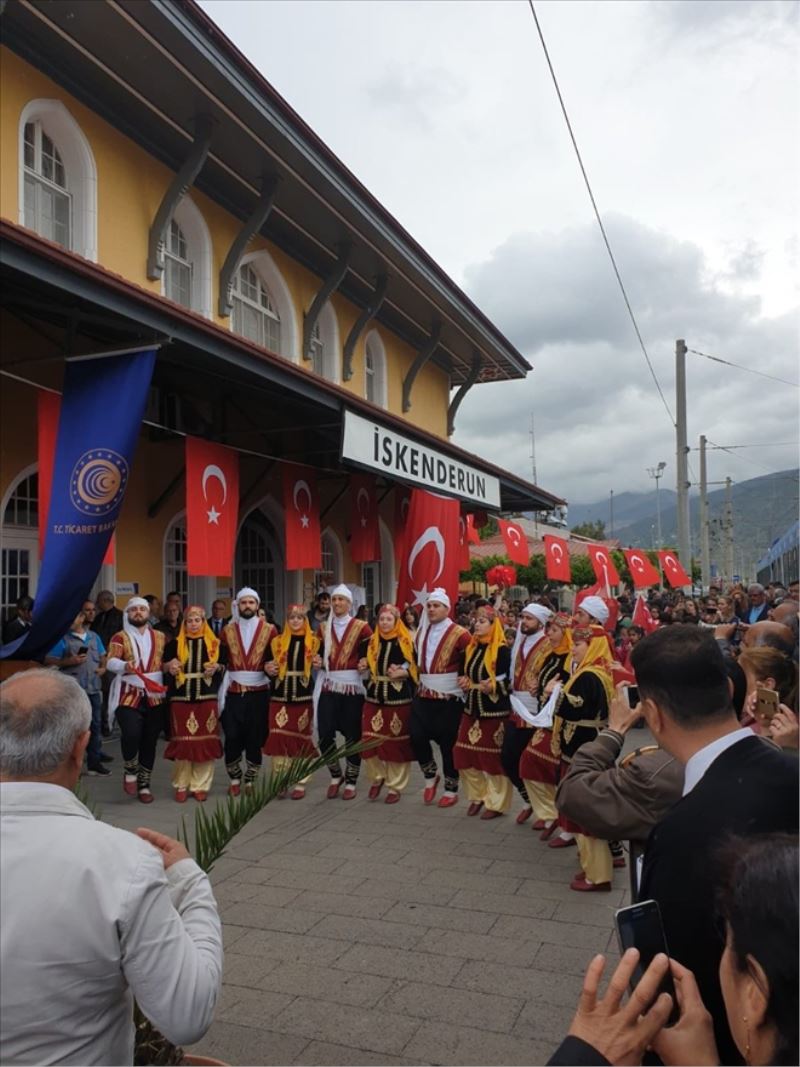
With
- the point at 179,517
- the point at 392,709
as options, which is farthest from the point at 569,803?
the point at 179,517

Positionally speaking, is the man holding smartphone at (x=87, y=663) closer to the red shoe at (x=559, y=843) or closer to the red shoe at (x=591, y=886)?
the red shoe at (x=559, y=843)

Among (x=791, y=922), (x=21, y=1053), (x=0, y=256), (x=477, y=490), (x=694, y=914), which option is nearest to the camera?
(x=791, y=922)

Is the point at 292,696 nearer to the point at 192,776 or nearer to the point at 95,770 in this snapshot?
the point at 192,776

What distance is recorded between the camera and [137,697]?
7441 mm

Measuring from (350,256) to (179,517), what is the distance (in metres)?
5.30

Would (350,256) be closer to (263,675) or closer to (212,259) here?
(212,259)

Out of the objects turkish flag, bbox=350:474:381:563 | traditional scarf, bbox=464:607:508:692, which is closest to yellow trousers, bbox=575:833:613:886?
traditional scarf, bbox=464:607:508:692

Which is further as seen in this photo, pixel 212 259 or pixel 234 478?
pixel 212 259

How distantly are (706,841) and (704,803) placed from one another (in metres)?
0.09

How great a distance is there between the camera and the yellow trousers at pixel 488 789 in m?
6.85

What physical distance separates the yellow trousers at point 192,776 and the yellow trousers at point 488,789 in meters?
2.38

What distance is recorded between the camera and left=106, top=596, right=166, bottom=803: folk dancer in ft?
24.2

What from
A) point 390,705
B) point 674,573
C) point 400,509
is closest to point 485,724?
point 390,705

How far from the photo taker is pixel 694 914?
174 centimetres
